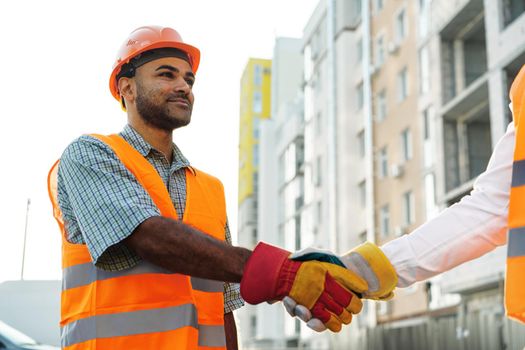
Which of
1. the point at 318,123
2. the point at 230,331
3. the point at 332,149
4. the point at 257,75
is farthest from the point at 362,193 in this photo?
the point at 257,75

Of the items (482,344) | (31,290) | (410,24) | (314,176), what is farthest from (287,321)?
(31,290)

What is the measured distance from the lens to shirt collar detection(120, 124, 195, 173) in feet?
12.3

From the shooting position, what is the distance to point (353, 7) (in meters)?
41.6

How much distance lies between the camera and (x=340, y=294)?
3.48 metres

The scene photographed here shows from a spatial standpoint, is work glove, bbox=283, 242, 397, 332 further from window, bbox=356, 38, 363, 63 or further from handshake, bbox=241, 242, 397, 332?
window, bbox=356, 38, 363, 63

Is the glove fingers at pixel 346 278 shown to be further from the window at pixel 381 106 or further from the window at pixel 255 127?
the window at pixel 255 127

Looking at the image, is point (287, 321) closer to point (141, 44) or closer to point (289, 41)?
point (289, 41)

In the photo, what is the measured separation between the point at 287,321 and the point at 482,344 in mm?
36437

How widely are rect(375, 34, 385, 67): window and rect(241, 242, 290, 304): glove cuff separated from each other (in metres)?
32.0

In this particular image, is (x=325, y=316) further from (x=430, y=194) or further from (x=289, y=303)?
(x=430, y=194)

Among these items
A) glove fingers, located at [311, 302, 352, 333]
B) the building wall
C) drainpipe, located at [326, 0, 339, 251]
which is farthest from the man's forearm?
drainpipe, located at [326, 0, 339, 251]

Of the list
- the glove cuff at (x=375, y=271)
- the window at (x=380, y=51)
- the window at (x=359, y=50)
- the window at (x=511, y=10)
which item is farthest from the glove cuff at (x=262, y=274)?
the window at (x=359, y=50)

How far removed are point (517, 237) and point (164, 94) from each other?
1.74 meters

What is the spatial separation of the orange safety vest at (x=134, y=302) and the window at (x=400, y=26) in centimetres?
3020
